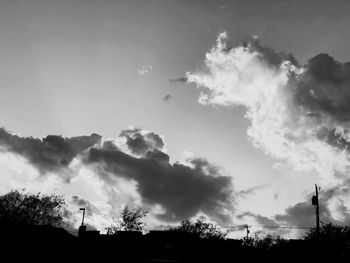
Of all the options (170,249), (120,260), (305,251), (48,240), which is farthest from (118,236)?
(305,251)

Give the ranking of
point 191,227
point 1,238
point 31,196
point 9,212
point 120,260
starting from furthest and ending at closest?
1. point 191,227
2. point 31,196
3. point 9,212
4. point 1,238
5. point 120,260

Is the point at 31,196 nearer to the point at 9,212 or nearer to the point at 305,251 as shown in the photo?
the point at 9,212

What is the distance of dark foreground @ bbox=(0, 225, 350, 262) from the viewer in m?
37.3

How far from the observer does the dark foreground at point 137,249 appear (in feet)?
122

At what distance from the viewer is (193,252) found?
47.8 meters

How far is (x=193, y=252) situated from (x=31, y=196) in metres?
45.5

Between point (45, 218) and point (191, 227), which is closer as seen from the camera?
point (45, 218)

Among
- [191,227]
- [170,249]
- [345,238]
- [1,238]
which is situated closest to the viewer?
[1,238]

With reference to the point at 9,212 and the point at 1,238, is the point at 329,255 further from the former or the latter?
the point at 9,212

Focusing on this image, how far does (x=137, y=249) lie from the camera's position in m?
Answer: 47.4

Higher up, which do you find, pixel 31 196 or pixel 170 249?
pixel 31 196

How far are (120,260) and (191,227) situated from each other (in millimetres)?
81613

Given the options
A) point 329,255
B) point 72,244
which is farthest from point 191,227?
point 72,244

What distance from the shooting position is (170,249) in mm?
47531
